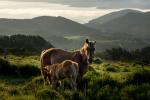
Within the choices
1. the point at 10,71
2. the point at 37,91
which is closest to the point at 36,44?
the point at 10,71

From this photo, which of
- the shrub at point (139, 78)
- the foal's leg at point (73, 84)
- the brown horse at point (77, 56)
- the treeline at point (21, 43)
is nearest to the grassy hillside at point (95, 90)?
the shrub at point (139, 78)

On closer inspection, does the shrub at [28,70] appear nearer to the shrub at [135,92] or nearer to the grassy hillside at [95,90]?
the grassy hillside at [95,90]

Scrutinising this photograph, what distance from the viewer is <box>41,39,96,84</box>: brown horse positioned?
56.9 ft

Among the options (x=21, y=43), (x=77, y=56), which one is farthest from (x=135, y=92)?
(x=21, y=43)

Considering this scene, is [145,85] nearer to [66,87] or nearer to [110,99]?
[110,99]

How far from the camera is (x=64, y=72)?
16.3 metres

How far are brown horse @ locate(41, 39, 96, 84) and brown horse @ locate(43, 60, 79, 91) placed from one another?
3.49 ft

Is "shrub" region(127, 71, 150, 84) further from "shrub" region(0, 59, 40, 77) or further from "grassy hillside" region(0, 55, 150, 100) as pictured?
"shrub" region(0, 59, 40, 77)

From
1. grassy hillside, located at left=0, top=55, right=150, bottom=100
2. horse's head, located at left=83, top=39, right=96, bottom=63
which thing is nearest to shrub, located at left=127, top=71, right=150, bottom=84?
grassy hillside, located at left=0, top=55, right=150, bottom=100

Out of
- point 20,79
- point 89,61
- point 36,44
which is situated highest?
point 89,61

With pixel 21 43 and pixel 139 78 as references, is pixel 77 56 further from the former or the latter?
pixel 21 43

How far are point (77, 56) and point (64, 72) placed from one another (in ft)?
6.47

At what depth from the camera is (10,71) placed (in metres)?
22.3

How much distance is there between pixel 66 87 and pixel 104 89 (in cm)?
203
